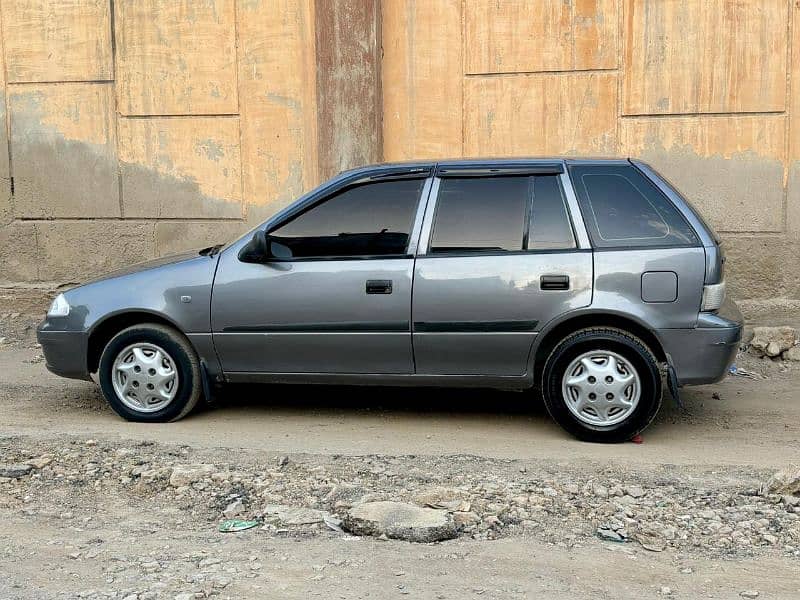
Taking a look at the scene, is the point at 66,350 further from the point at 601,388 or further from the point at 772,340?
the point at 772,340

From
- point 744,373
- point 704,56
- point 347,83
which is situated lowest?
point 744,373

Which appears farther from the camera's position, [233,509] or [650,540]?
[233,509]

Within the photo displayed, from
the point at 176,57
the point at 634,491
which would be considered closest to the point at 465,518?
the point at 634,491

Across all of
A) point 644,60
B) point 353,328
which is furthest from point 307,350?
point 644,60

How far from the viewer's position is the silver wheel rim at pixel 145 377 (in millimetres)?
6684

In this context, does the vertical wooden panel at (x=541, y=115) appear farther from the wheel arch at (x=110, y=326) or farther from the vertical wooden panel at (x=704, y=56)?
the wheel arch at (x=110, y=326)

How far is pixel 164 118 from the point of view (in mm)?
10391

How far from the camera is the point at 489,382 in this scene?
6359mm

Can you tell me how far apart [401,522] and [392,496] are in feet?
1.65

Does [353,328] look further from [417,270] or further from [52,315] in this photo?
[52,315]

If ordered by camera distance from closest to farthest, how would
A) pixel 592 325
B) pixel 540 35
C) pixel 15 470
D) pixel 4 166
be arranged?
pixel 15 470, pixel 592 325, pixel 540 35, pixel 4 166

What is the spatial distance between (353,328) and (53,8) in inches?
236

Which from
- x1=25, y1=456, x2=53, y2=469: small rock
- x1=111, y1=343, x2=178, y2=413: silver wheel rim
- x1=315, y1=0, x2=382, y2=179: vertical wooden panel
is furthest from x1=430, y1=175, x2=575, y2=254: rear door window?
x1=315, y1=0, x2=382, y2=179: vertical wooden panel

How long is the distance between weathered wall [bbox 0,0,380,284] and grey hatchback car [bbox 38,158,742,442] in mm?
3527
